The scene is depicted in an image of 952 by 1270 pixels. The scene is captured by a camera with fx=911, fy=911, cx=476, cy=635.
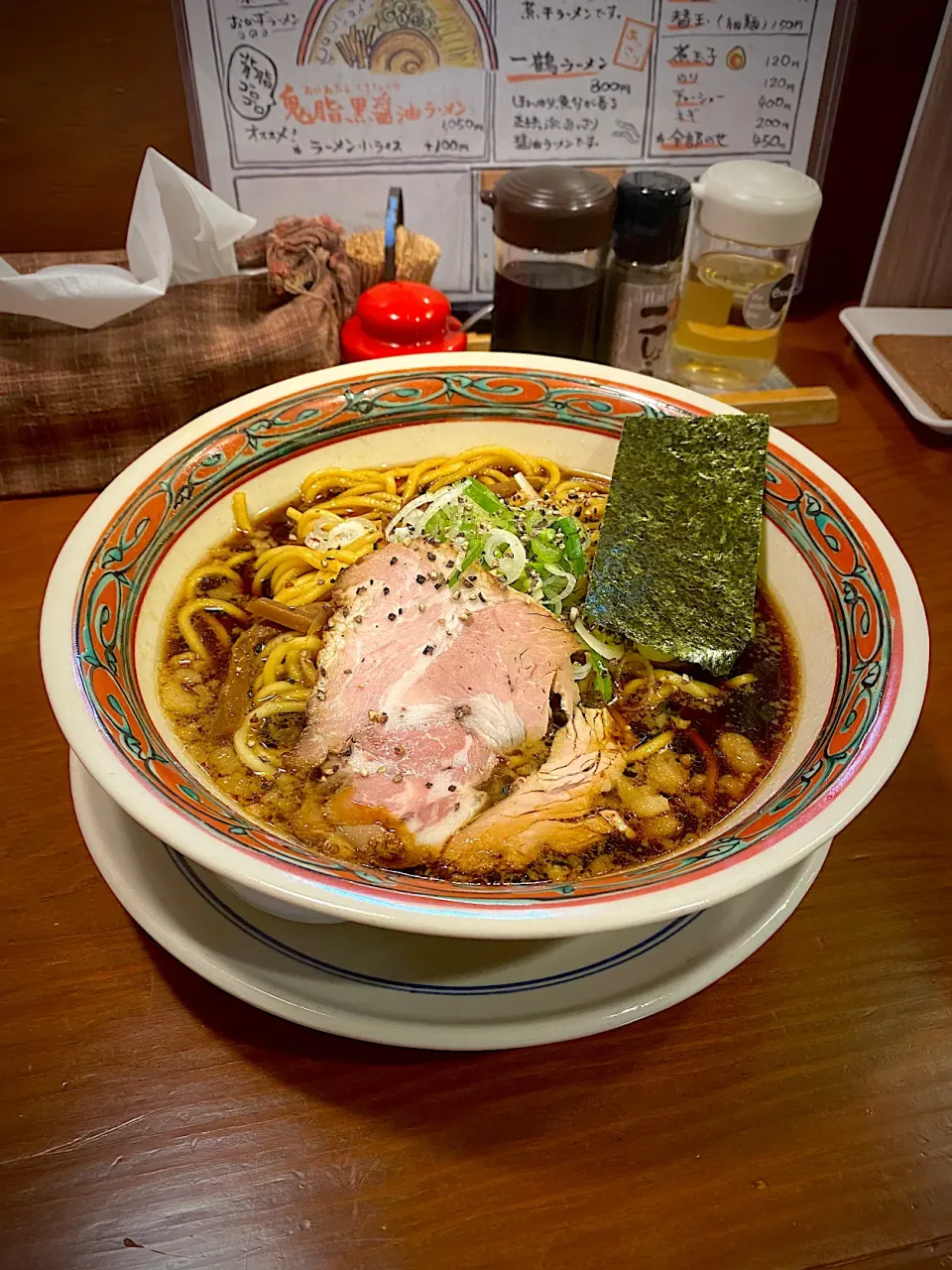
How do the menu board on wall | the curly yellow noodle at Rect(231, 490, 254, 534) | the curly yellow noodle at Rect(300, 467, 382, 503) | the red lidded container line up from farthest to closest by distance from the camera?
the menu board on wall < the red lidded container < the curly yellow noodle at Rect(300, 467, 382, 503) < the curly yellow noodle at Rect(231, 490, 254, 534)

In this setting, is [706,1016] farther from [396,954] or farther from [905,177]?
[905,177]

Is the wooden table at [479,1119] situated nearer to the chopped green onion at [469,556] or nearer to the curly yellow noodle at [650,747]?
the curly yellow noodle at [650,747]

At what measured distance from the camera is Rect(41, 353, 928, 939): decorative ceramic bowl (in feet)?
2.81

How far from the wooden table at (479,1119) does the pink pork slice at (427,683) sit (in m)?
0.31

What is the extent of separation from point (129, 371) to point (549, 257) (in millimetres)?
908

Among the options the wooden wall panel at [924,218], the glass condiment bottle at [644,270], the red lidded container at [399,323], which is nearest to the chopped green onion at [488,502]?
the red lidded container at [399,323]

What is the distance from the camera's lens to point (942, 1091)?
3.27ft

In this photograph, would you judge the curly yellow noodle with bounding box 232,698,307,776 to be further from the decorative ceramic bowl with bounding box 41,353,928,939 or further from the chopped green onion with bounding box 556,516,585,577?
the chopped green onion with bounding box 556,516,585,577

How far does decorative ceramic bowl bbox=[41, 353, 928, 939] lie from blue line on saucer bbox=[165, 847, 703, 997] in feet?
0.43

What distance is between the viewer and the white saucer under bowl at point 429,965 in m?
0.97

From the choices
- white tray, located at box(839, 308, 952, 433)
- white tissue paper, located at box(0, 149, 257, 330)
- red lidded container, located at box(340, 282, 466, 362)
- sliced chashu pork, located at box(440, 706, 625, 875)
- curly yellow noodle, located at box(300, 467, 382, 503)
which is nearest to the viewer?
sliced chashu pork, located at box(440, 706, 625, 875)

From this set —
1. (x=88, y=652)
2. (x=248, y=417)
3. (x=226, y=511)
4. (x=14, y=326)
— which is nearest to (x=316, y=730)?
(x=88, y=652)

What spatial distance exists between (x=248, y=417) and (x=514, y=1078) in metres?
1.09

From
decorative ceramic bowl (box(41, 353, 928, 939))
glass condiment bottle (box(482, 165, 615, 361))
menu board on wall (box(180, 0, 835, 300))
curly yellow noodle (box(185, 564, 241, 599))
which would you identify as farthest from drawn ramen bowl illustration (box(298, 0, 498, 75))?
curly yellow noodle (box(185, 564, 241, 599))
